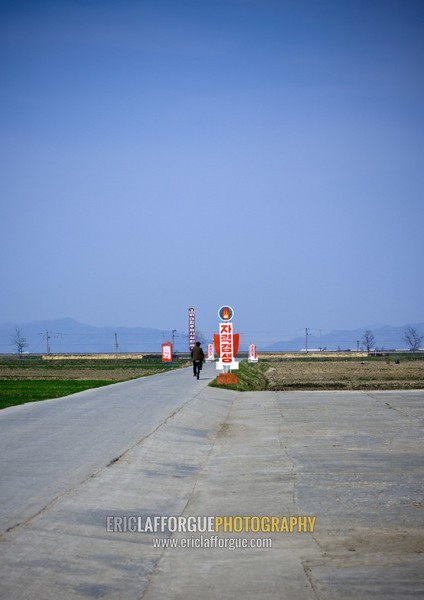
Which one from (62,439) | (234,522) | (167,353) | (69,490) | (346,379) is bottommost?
(234,522)

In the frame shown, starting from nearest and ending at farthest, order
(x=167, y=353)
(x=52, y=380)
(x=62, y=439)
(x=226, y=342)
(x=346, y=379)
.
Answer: (x=62, y=439) → (x=226, y=342) → (x=52, y=380) → (x=346, y=379) → (x=167, y=353)

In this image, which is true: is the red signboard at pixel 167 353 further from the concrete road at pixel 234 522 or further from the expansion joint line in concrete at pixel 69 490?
the expansion joint line in concrete at pixel 69 490

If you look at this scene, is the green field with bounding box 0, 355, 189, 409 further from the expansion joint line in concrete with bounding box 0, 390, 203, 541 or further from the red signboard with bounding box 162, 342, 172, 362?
the expansion joint line in concrete with bounding box 0, 390, 203, 541

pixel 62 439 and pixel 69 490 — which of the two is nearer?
pixel 69 490

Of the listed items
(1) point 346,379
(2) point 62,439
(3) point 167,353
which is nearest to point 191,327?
(3) point 167,353

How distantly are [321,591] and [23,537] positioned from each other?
10.2 ft

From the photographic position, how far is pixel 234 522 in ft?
32.8

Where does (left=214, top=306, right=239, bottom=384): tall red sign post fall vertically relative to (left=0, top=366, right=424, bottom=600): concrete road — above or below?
above

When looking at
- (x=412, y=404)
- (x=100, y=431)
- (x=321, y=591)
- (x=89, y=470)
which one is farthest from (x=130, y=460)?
(x=412, y=404)

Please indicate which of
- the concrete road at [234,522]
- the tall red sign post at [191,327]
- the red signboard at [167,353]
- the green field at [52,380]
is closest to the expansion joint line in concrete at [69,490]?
the concrete road at [234,522]

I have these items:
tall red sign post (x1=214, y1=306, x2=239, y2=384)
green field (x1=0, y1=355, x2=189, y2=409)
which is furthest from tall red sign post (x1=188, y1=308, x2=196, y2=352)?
tall red sign post (x1=214, y1=306, x2=239, y2=384)

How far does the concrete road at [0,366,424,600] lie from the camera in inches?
292

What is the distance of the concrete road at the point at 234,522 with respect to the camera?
7406mm

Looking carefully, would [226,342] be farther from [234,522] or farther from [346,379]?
[234,522]
